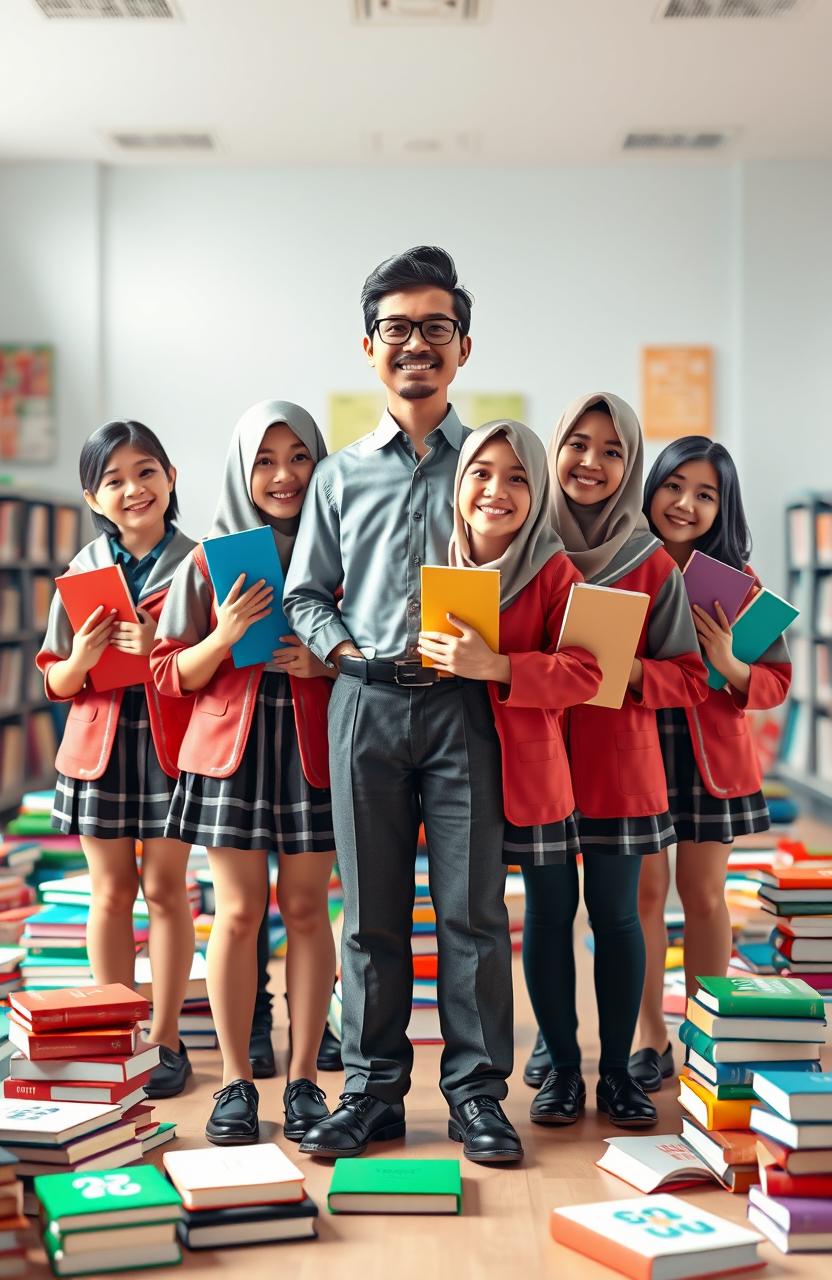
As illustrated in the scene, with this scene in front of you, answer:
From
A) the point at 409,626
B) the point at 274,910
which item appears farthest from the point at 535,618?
the point at 274,910

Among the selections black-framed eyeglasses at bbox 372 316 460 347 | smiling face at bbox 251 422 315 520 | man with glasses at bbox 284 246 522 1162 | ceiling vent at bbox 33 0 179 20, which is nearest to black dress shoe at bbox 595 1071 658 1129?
man with glasses at bbox 284 246 522 1162

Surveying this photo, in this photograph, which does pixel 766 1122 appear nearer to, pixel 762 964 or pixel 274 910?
pixel 762 964

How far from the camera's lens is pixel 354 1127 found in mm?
2135

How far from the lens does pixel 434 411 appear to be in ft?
7.45

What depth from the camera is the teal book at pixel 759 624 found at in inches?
100

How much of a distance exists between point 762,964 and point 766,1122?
4.06 feet

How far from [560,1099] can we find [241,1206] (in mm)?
701

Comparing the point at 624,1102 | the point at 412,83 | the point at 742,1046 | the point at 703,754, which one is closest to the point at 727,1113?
the point at 742,1046

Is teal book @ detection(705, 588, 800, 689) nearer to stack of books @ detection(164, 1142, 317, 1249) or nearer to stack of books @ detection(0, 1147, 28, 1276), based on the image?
stack of books @ detection(164, 1142, 317, 1249)

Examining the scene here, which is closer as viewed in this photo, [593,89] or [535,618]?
[535,618]

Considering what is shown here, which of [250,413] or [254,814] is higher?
[250,413]

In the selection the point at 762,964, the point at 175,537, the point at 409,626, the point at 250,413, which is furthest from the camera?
the point at 762,964

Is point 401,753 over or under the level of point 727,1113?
over

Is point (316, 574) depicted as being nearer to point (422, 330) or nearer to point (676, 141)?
point (422, 330)
